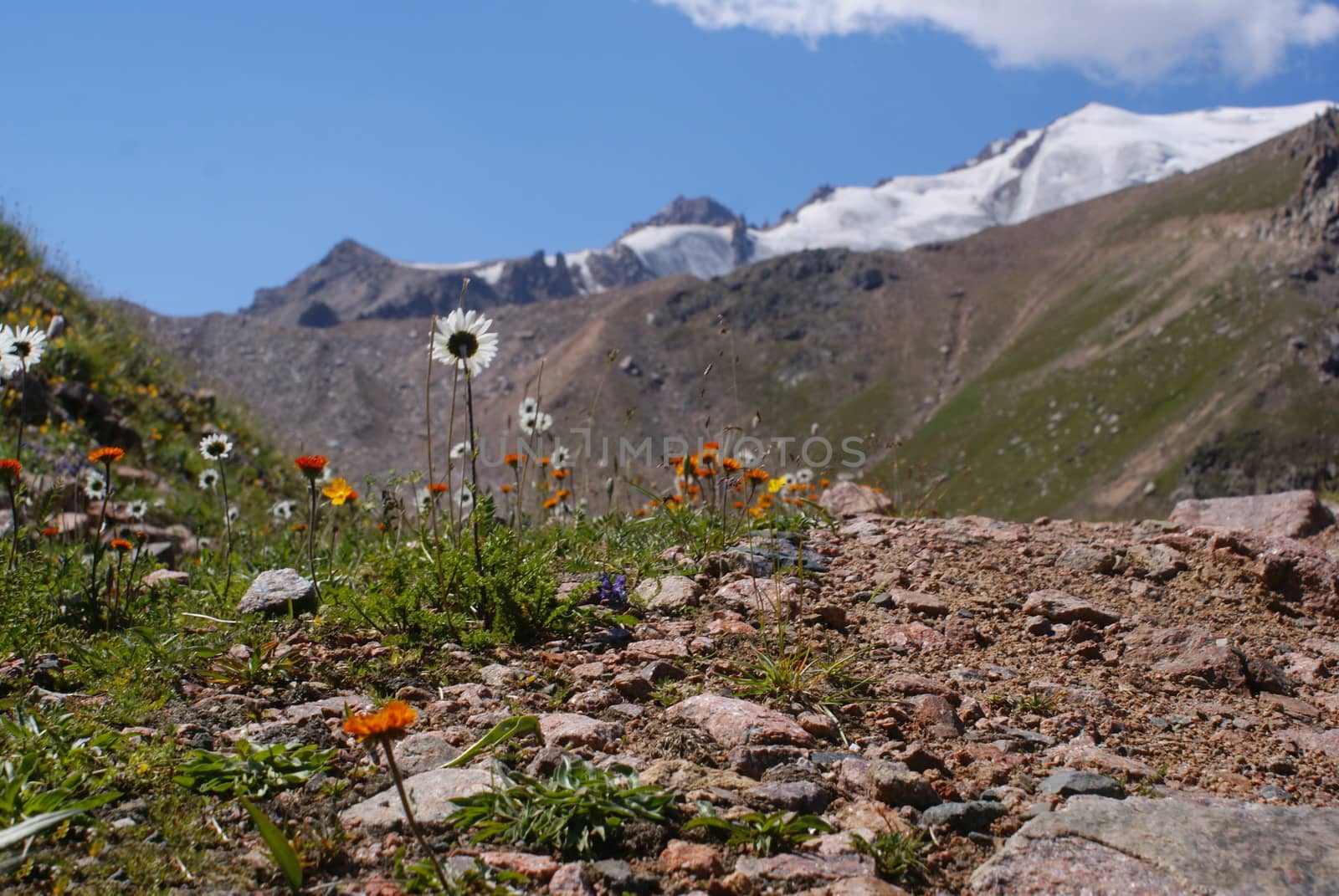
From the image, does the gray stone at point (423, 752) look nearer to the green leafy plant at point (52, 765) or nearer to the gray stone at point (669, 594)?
the green leafy plant at point (52, 765)

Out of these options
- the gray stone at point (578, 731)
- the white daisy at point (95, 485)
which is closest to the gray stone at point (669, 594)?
the gray stone at point (578, 731)

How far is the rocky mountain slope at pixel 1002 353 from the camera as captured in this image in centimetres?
9050

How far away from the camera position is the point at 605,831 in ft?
→ 7.93

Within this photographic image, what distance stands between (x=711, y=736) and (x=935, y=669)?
112 cm

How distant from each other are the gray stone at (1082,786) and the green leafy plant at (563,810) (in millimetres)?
1105

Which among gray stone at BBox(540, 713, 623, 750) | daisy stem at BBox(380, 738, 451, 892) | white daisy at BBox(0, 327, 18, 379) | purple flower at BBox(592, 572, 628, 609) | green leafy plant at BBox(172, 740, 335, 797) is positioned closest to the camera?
daisy stem at BBox(380, 738, 451, 892)

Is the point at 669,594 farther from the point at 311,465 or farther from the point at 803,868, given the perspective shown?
the point at 803,868

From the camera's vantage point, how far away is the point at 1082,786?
8.95ft

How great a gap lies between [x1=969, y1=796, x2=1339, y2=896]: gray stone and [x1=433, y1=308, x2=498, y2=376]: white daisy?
2695mm

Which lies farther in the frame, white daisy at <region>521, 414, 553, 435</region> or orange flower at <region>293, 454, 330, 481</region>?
white daisy at <region>521, 414, 553, 435</region>

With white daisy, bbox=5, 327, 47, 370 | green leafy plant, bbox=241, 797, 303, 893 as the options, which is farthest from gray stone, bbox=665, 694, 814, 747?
white daisy, bbox=5, 327, 47, 370

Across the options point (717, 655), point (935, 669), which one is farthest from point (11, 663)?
point (935, 669)

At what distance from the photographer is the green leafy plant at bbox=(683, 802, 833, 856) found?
2.42 meters

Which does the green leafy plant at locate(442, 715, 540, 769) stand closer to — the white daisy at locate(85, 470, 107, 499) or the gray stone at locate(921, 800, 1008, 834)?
the gray stone at locate(921, 800, 1008, 834)
